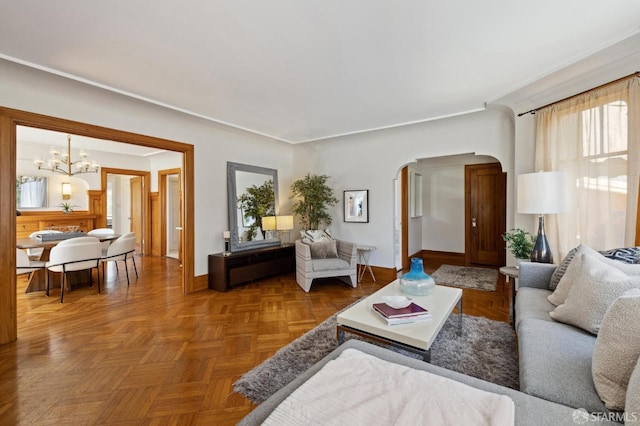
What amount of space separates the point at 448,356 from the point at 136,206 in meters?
7.84

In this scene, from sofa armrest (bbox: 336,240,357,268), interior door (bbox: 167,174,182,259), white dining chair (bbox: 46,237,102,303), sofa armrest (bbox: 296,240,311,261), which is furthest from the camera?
interior door (bbox: 167,174,182,259)

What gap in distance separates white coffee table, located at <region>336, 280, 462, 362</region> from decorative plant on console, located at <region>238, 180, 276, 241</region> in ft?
10.1

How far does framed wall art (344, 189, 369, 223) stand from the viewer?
16.6 ft

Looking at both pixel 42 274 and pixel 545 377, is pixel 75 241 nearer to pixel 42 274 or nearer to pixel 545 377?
pixel 42 274

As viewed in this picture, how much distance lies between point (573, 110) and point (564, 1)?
5.17ft

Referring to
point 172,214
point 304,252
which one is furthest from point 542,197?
point 172,214

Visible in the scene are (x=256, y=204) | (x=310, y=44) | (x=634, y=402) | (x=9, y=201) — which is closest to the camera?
(x=634, y=402)

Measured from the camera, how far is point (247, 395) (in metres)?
1.81

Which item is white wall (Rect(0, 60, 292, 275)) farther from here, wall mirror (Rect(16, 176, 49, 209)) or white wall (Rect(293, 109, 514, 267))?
wall mirror (Rect(16, 176, 49, 209))

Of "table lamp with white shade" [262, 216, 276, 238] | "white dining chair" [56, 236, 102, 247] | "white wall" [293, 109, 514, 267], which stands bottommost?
"white dining chair" [56, 236, 102, 247]

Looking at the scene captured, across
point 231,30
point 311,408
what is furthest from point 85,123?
point 311,408

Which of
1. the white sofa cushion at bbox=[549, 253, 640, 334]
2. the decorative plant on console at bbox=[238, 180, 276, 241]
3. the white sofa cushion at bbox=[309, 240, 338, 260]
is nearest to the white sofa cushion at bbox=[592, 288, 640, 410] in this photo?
the white sofa cushion at bbox=[549, 253, 640, 334]

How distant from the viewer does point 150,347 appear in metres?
2.45

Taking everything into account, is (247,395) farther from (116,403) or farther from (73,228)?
(73,228)
